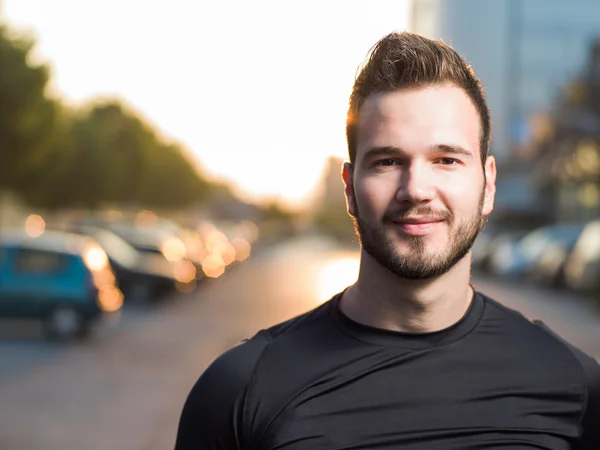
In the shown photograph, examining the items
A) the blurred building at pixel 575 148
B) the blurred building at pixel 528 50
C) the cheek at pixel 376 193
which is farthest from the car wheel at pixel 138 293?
the blurred building at pixel 528 50

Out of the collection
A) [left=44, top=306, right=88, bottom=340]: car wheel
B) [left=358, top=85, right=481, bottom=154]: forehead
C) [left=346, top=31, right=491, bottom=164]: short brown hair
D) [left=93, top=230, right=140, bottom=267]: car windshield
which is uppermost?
[left=346, top=31, right=491, bottom=164]: short brown hair

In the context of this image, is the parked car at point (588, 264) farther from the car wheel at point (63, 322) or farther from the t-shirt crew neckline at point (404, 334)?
the t-shirt crew neckline at point (404, 334)

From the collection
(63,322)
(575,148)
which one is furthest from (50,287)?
(575,148)

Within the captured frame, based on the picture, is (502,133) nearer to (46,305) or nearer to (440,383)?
(46,305)

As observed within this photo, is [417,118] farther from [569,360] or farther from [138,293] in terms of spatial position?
[138,293]

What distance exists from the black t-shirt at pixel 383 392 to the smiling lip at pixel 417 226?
25cm

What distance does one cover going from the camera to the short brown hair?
8.77 feet

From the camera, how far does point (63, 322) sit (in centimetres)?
1669

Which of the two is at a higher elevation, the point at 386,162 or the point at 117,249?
the point at 386,162

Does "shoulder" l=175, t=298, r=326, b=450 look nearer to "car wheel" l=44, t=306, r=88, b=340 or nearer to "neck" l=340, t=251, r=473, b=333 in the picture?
"neck" l=340, t=251, r=473, b=333

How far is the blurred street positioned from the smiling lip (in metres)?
6.52

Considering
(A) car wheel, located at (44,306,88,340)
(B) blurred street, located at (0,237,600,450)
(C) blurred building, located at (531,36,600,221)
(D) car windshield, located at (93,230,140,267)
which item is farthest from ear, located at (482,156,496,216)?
(C) blurred building, located at (531,36,600,221)

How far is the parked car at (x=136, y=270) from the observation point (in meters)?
24.0

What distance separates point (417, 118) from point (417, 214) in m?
0.23
